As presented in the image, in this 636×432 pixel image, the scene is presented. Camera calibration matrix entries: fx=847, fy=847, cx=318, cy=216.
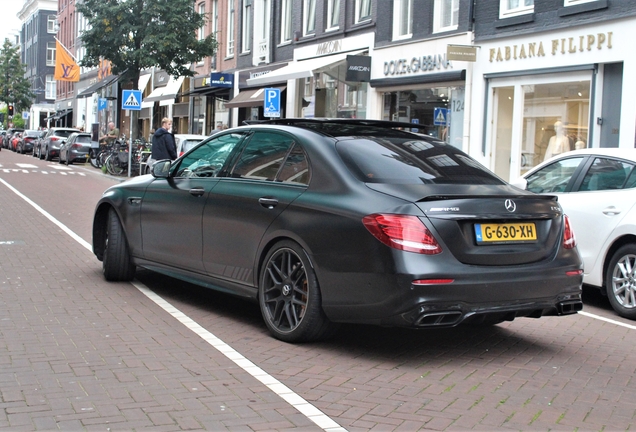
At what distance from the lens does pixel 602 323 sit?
24.3ft

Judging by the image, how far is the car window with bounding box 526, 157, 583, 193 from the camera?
8734 millimetres

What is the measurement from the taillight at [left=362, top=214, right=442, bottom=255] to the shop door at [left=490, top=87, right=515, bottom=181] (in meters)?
13.5

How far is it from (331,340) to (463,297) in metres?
1.24

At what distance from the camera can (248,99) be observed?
30.0 metres

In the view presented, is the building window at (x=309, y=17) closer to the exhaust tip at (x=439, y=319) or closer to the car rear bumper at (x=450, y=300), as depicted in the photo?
the car rear bumper at (x=450, y=300)

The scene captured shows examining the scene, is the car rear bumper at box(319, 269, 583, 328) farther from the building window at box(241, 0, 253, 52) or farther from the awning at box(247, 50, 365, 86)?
the building window at box(241, 0, 253, 52)

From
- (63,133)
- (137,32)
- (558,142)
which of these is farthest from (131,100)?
(63,133)

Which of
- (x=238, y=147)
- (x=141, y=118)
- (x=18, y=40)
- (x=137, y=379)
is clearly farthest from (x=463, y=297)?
(x=18, y=40)

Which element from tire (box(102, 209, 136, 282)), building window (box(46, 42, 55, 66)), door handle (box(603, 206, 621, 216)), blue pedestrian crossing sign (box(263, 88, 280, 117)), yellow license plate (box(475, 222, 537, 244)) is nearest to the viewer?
yellow license plate (box(475, 222, 537, 244))

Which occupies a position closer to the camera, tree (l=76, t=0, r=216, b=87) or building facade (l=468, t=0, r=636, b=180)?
building facade (l=468, t=0, r=636, b=180)

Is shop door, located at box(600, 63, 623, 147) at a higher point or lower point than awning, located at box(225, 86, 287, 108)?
lower

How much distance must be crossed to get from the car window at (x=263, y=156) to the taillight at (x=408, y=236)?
4.53 feet

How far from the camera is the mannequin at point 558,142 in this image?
16.7 metres

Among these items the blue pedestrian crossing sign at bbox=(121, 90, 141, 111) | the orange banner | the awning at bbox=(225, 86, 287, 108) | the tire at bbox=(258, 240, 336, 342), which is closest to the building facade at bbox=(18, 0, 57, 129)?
the orange banner
